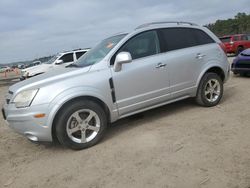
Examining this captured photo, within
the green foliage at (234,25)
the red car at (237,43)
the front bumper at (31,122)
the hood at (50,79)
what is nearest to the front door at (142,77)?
the hood at (50,79)

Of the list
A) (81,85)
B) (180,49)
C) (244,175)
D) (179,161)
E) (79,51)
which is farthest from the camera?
(79,51)

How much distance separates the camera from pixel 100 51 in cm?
497

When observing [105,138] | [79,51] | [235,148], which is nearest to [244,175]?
[235,148]

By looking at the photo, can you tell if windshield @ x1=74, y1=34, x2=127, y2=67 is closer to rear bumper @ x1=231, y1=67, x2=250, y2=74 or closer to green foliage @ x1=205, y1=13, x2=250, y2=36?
rear bumper @ x1=231, y1=67, x2=250, y2=74

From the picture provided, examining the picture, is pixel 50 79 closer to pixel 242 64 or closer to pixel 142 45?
pixel 142 45

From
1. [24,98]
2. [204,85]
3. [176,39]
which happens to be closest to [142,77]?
[176,39]

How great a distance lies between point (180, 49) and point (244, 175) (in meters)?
2.86

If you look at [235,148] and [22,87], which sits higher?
[22,87]

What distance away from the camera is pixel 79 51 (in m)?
14.2

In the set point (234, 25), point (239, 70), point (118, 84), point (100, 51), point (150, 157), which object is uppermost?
point (234, 25)

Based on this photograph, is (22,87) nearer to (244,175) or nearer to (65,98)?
(65,98)

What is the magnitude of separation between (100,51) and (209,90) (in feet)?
7.98

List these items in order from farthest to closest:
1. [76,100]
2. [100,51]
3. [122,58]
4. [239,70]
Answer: [239,70] → [100,51] → [122,58] → [76,100]

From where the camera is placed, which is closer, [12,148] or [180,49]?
[12,148]
